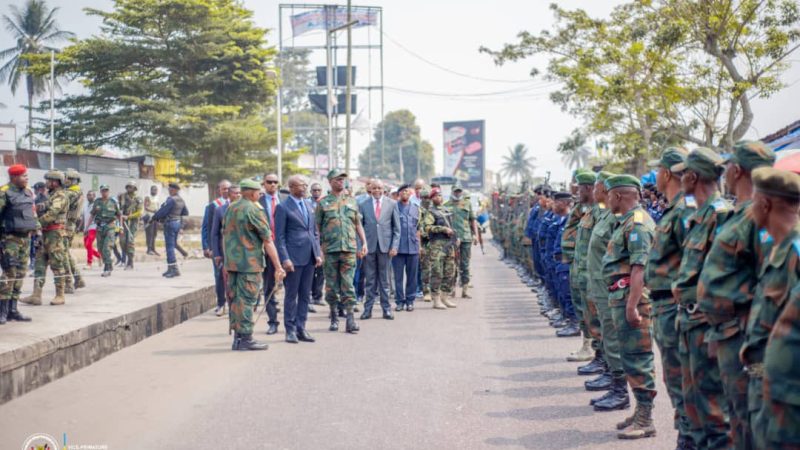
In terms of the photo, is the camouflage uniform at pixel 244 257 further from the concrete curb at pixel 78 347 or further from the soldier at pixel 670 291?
the soldier at pixel 670 291

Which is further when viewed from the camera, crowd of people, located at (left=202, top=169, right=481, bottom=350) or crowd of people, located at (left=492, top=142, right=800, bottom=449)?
crowd of people, located at (left=202, top=169, right=481, bottom=350)

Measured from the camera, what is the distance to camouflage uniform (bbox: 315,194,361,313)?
10430mm

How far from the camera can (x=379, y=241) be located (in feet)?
39.8

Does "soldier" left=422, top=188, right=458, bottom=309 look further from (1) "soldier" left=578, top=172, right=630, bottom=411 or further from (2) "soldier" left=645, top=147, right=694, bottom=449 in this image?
(2) "soldier" left=645, top=147, right=694, bottom=449

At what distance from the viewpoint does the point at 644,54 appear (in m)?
21.1

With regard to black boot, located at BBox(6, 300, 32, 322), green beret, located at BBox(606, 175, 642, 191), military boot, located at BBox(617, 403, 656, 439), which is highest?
green beret, located at BBox(606, 175, 642, 191)

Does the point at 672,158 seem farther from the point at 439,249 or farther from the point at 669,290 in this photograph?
the point at 439,249

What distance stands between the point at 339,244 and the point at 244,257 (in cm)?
164

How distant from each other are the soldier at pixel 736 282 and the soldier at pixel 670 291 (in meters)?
0.86

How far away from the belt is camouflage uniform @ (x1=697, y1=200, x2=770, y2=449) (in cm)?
189

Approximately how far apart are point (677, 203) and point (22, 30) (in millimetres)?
60644

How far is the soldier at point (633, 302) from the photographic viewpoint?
18.4ft

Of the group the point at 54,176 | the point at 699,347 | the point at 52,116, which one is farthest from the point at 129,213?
the point at 52,116

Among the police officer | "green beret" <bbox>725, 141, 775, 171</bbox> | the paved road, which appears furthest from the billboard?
"green beret" <bbox>725, 141, 775, 171</bbox>
